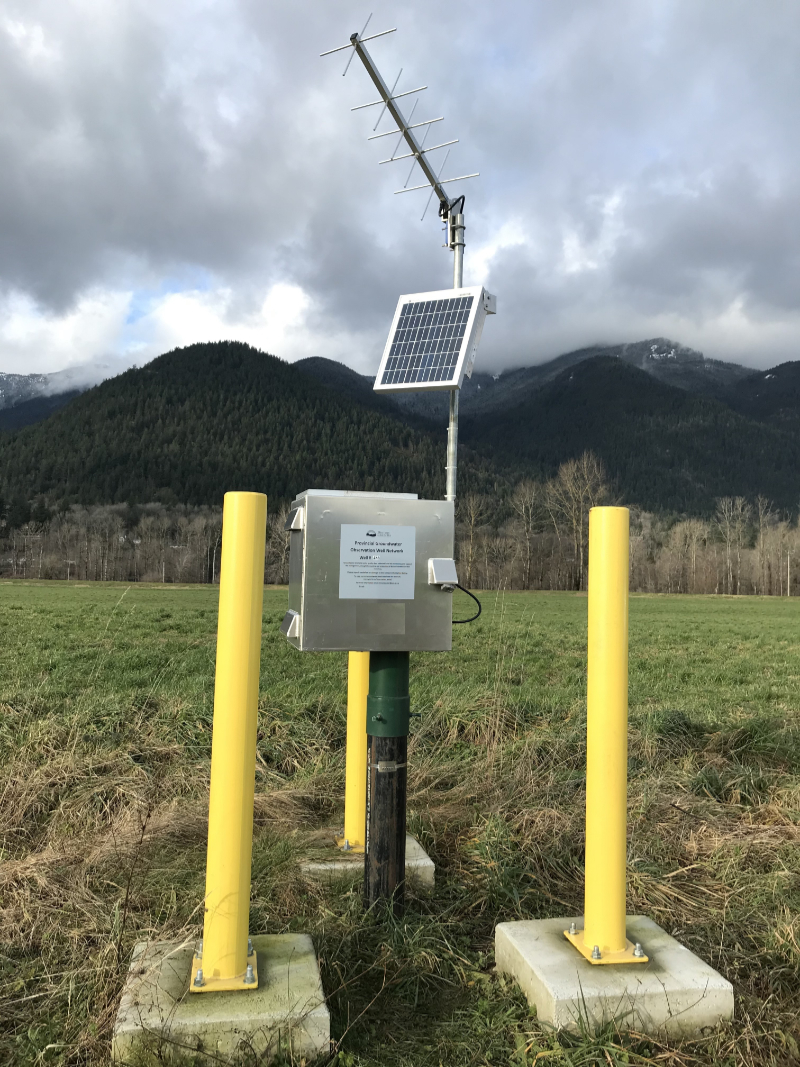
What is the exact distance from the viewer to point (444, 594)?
338cm

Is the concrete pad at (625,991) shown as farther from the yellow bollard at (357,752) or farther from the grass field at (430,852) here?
the yellow bollard at (357,752)

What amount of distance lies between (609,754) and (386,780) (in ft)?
3.49

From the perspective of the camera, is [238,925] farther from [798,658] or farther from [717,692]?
[798,658]

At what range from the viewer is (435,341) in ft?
18.9

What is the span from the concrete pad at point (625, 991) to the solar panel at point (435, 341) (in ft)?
11.5

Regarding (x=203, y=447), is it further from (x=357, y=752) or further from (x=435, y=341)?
(x=357, y=752)

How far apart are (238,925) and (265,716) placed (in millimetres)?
3863

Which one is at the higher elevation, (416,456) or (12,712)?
(416,456)

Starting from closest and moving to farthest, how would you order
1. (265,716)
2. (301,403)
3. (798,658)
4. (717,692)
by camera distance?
(265,716)
(717,692)
(798,658)
(301,403)

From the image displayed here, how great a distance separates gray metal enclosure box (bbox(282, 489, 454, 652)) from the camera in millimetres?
3223

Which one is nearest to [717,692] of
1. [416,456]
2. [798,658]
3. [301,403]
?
[798,658]

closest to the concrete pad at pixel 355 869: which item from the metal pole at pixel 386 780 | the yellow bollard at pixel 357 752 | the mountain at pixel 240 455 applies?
the yellow bollard at pixel 357 752

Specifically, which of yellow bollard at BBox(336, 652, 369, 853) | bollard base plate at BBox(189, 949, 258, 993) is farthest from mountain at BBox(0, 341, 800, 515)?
bollard base plate at BBox(189, 949, 258, 993)

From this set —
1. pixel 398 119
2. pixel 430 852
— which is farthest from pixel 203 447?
pixel 430 852
